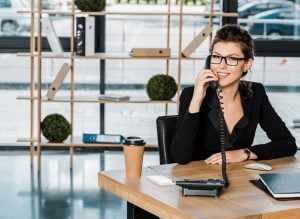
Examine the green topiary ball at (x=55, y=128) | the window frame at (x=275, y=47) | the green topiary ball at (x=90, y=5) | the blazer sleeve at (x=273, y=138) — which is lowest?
the green topiary ball at (x=55, y=128)

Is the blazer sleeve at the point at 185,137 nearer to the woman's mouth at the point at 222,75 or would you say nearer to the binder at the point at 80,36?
the woman's mouth at the point at 222,75

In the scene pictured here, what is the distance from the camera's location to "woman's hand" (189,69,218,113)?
117 inches

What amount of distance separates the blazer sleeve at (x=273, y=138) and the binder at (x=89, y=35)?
8.76 feet

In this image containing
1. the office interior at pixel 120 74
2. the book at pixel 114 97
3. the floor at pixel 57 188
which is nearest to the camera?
the floor at pixel 57 188

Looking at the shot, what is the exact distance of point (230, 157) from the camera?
3000 mm

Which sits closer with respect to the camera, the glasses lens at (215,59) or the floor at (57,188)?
the glasses lens at (215,59)

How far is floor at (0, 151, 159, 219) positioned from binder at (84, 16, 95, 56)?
972 millimetres

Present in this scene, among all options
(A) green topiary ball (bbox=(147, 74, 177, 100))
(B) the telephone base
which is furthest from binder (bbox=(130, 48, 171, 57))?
(B) the telephone base

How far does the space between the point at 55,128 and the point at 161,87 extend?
36.4 inches

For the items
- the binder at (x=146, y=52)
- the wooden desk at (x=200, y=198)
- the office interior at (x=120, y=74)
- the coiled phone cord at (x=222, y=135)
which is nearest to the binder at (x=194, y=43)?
the binder at (x=146, y=52)

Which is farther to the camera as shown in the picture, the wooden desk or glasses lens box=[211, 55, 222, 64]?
glasses lens box=[211, 55, 222, 64]

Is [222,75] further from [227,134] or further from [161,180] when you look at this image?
[161,180]

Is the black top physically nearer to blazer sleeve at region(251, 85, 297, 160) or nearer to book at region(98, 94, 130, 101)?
blazer sleeve at region(251, 85, 297, 160)

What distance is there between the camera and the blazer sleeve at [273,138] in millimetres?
3117
